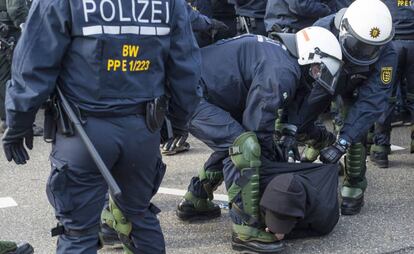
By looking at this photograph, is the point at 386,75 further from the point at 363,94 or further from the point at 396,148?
the point at 396,148

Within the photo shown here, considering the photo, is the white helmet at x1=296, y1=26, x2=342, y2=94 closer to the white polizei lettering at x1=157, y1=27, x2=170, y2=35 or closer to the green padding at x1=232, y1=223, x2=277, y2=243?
the green padding at x1=232, y1=223, x2=277, y2=243

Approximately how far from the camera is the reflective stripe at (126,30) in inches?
104

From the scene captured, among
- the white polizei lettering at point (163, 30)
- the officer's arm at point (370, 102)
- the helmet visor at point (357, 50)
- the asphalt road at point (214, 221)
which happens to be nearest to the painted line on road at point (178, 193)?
the asphalt road at point (214, 221)

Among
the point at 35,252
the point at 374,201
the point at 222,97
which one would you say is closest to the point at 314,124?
the point at 374,201

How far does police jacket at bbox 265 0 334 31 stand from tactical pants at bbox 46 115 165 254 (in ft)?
10.5

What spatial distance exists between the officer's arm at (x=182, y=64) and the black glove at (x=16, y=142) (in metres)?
0.67

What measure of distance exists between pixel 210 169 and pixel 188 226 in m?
0.39

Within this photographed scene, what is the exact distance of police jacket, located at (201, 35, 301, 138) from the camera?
3.62 m

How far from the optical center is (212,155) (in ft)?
14.0

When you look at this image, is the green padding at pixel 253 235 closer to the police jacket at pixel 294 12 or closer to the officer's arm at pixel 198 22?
the officer's arm at pixel 198 22

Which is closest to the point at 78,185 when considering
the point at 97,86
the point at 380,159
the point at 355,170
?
the point at 97,86

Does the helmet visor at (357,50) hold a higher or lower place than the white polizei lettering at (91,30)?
lower

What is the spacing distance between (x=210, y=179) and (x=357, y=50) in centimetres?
122

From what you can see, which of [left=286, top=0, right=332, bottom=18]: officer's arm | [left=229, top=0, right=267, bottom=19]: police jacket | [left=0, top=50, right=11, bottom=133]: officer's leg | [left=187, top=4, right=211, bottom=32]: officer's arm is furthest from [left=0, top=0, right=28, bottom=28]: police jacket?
[left=286, top=0, right=332, bottom=18]: officer's arm
